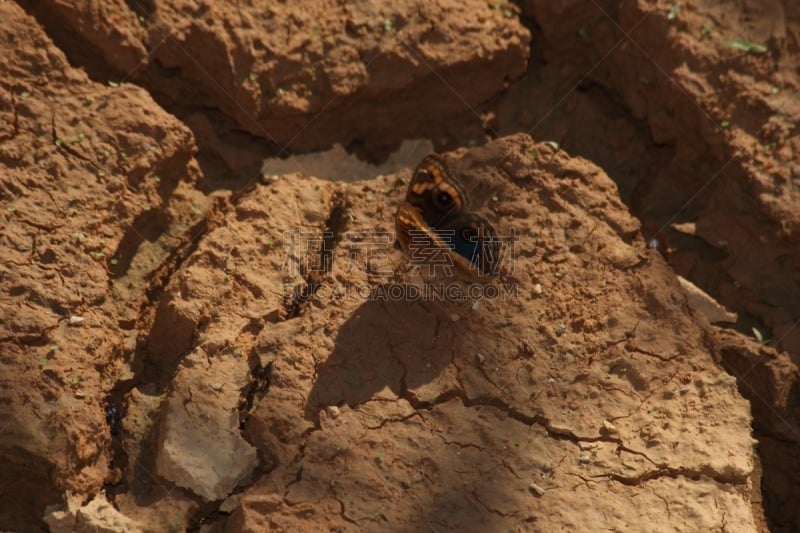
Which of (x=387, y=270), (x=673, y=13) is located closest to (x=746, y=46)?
(x=673, y=13)

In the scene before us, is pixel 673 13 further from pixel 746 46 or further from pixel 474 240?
pixel 474 240

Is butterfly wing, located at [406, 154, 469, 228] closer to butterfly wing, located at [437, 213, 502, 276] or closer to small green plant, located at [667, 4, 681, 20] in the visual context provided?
butterfly wing, located at [437, 213, 502, 276]

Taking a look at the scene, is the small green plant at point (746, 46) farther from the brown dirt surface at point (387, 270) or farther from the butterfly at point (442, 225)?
the butterfly at point (442, 225)

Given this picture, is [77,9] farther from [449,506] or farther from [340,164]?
[449,506]

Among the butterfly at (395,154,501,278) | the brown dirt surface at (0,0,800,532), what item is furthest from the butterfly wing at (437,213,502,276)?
the brown dirt surface at (0,0,800,532)

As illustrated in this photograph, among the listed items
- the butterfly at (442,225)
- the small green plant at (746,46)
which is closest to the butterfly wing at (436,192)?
the butterfly at (442,225)

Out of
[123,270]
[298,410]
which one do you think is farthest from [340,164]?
[298,410]
